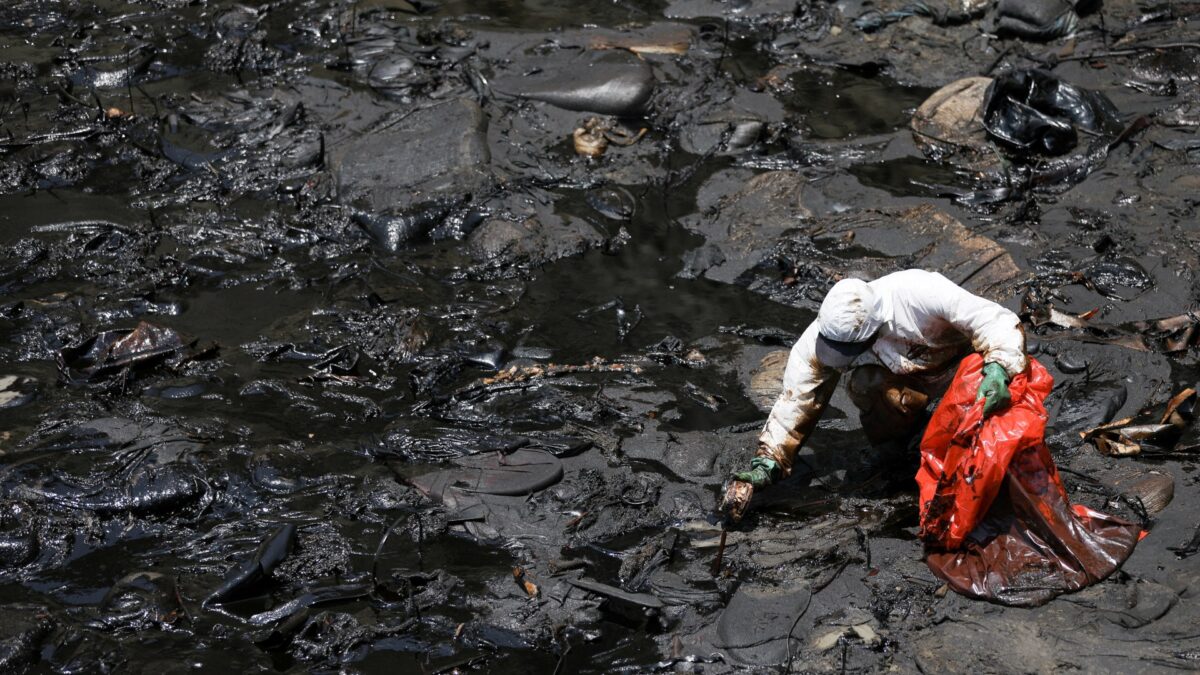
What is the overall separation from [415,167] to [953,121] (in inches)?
144

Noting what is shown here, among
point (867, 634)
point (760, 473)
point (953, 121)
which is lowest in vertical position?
point (867, 634)

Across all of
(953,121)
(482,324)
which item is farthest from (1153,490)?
(953,121)

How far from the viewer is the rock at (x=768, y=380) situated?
5.24m

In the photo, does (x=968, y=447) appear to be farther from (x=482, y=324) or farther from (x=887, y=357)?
(x=482, y=324)

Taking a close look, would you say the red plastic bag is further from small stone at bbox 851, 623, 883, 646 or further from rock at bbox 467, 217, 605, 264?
rock at bbox 467, 217, 605, 264

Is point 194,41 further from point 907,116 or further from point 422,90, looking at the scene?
point 907,116

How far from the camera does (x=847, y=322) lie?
4.09 metres

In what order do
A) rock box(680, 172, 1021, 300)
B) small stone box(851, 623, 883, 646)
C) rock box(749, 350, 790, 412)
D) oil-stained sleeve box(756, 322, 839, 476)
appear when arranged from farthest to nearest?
rock box(680, 172, 1021, 300) < rock box(749, 350, 790, 412) < oil-stained sleeve box(756, 322, 839, 476) < small stone box(851, 623, 883, 646)

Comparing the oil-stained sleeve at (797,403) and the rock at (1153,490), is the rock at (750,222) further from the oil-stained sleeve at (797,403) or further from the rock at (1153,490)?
the rock at (1153,490)

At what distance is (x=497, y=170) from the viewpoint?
7.06 meters

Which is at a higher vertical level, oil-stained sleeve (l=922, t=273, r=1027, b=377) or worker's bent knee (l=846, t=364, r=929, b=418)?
oil-stained sleeve (l=922, t=273, r=1027, b=377)

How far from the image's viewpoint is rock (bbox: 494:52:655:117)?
25.0 ft

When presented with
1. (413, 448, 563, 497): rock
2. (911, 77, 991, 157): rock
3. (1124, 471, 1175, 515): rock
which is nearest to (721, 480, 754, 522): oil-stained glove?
(413, 448, 563, 497): rock

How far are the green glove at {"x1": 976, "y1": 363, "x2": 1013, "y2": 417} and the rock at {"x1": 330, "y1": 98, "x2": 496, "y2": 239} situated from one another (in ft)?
12.8
